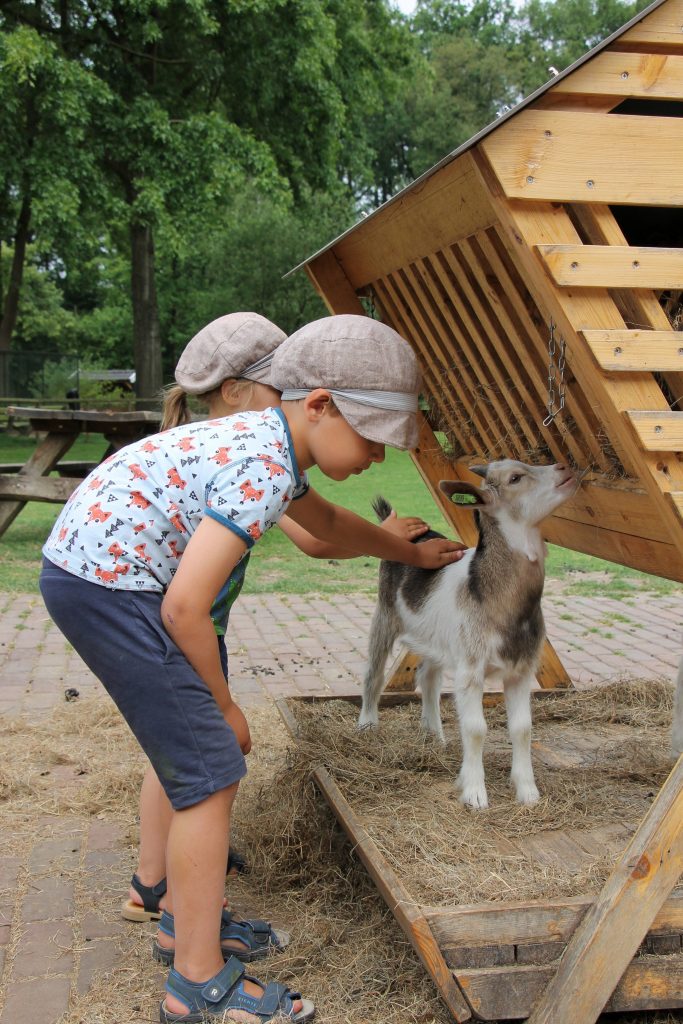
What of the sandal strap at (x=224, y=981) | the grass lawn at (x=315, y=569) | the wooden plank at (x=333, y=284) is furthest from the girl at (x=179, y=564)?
the grass lawn at (x=315, y=569)

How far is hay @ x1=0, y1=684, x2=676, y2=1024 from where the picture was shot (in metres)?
2.93

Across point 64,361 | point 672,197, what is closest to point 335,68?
point 64,361

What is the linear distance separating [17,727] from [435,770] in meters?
2.47

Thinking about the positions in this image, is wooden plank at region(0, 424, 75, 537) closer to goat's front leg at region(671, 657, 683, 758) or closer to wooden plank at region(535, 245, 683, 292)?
goat's front leg at region(671, 657, 683, 758)

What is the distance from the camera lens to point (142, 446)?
2816 millimetres

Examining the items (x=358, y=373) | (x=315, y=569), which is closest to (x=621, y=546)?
(x=358, y=373)

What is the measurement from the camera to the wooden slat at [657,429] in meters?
2.68

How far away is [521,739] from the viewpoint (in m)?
3.83

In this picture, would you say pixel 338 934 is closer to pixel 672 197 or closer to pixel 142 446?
pixel 142 446

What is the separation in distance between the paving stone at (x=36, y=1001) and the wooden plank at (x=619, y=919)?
1318 mm

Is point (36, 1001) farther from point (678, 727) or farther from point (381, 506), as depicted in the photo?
point (678, 727)

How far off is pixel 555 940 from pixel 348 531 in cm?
141

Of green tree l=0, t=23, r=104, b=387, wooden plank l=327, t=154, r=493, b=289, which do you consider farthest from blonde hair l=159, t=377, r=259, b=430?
green tree l=0, t=23, r=104, b=387

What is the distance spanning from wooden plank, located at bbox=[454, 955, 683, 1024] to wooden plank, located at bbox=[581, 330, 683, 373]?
5.13ft
